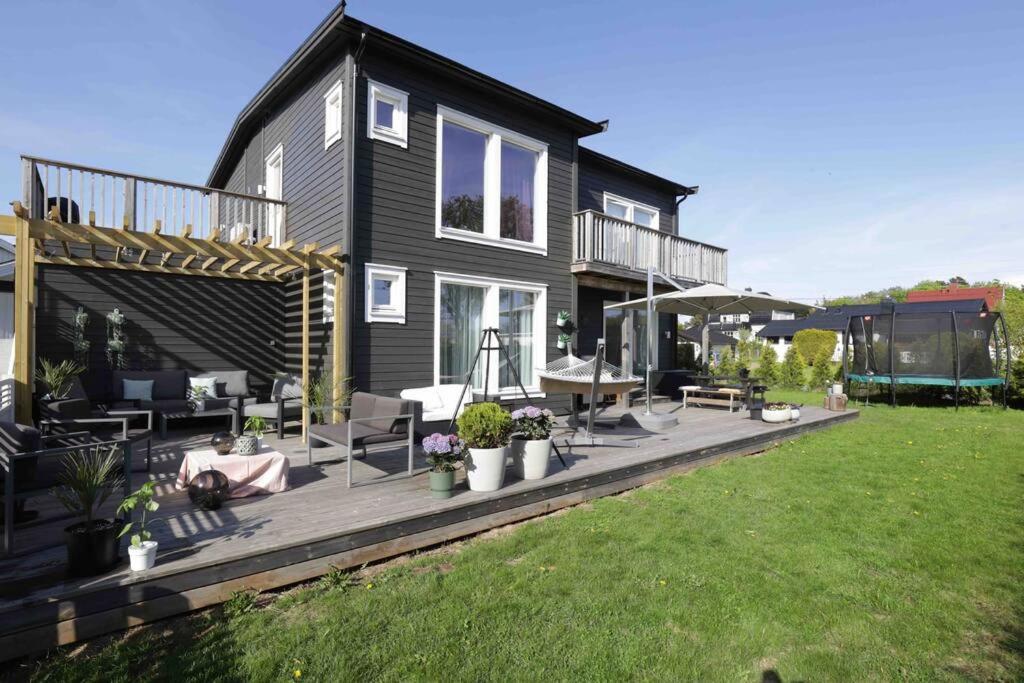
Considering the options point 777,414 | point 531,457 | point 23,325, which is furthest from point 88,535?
point 777,414

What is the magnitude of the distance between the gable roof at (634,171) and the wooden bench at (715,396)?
17.4 ft

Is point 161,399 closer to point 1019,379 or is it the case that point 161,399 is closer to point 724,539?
point 724,539

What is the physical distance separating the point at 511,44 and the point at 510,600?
1196 cm

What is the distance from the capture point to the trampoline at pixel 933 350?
38.9 ft

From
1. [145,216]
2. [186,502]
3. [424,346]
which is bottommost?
[186,502]

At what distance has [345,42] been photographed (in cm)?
689

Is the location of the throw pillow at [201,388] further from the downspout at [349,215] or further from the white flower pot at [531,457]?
the white flower pot at [531,457]

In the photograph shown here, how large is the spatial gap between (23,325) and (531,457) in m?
5.37

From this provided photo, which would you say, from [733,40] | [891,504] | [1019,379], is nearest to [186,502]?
[891,504]

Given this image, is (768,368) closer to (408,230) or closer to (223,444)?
(408,230)

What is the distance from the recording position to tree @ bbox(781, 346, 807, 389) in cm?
1662

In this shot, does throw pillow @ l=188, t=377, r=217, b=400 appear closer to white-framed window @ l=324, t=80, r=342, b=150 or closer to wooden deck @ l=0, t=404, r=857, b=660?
wooden deck @ l=0, t=404, r=857, b=660

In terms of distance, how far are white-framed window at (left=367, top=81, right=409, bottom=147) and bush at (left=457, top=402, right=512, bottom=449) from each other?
4.71m

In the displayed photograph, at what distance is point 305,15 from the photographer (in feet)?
29.2
